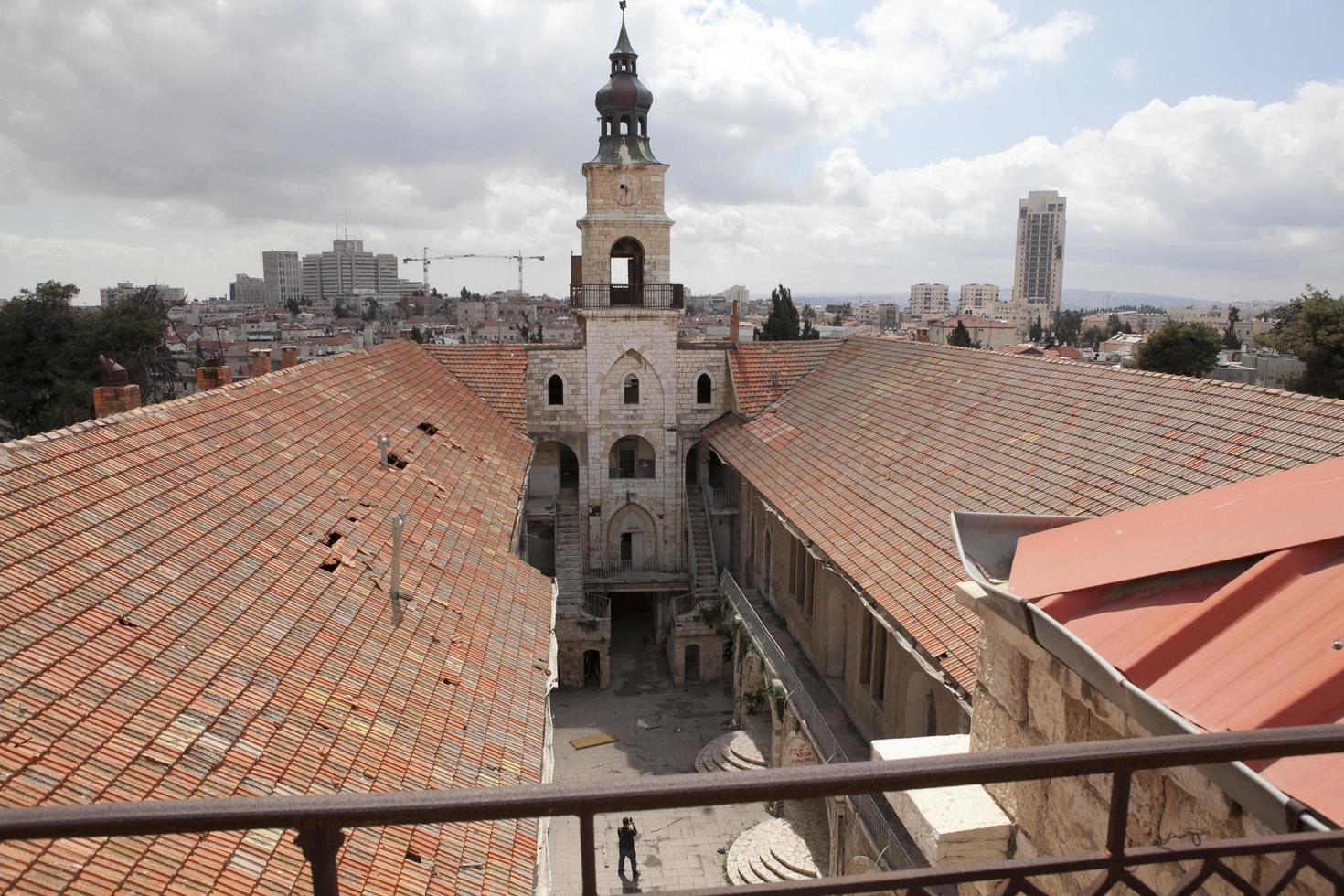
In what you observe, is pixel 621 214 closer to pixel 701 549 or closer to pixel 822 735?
pixel 701 549

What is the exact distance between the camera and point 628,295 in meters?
29.1

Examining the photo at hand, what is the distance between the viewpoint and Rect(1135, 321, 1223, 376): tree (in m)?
50.5

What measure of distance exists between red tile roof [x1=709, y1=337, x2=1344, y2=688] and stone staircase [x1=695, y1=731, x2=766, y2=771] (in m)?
5.66

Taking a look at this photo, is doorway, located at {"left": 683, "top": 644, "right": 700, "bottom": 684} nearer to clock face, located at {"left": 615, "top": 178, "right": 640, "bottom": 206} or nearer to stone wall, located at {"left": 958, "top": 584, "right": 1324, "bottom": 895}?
clock face, located at {"left": 615, "top": 178, "right": 640, "bottom": 206}

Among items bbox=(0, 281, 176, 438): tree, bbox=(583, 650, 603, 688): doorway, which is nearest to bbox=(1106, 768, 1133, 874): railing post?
bbox=(583, 650, 603, 688): doorway

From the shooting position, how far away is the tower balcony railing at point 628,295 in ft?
93.9

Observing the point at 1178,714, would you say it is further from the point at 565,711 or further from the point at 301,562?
the point at 565,711

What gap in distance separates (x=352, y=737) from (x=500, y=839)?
1.65m

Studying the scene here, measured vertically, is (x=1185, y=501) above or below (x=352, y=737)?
above

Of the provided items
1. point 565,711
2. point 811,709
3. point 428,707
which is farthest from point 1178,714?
point 565,711

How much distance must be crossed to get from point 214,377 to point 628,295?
47.2ft

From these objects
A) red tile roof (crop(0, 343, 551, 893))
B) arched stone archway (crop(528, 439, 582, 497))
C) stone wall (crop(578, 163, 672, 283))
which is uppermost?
stone wall (crop(578, 163, 672, 283))

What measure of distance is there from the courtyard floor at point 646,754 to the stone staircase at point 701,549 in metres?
2.53

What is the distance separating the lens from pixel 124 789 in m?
6.35
